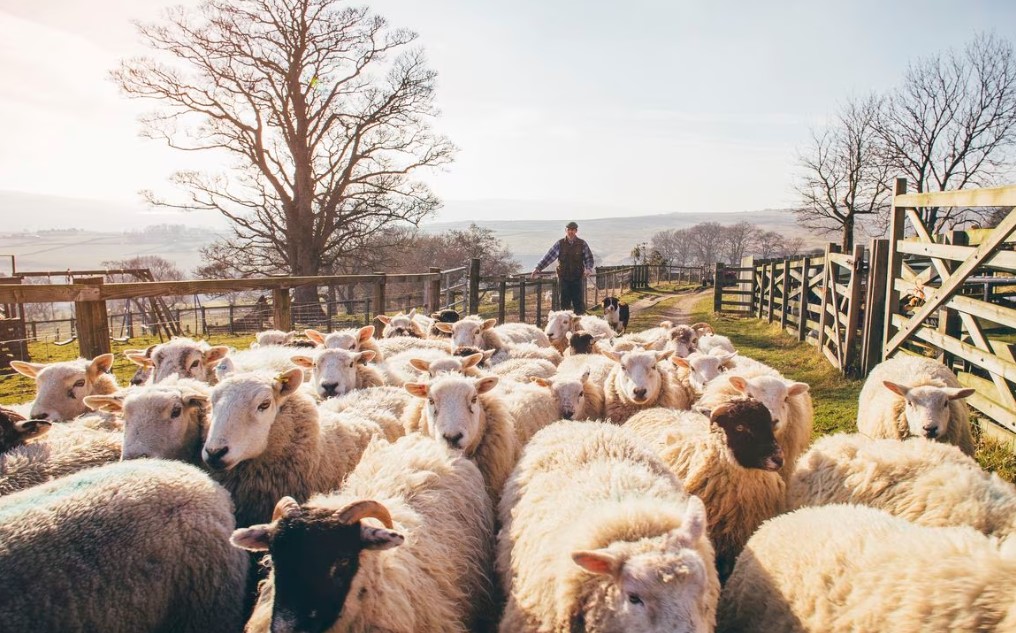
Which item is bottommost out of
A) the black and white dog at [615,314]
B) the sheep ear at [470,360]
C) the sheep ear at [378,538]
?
the black and white dog at [615,314]

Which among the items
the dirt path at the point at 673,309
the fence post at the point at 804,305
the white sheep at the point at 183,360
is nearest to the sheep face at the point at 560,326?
the white sheep at the point at 183,360

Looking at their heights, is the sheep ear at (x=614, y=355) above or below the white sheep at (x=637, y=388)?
above

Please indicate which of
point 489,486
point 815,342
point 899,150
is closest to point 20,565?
point 489,486

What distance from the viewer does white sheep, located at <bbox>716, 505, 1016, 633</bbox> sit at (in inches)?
70.2

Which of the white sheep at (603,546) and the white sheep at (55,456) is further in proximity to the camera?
the white sheep at (55,456)

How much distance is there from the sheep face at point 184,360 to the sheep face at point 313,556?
9.75ft

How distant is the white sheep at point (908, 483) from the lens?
8.66 feet

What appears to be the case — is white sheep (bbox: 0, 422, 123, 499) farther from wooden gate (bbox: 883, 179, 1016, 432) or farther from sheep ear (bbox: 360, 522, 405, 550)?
wooden gate (bbox: 883, 179, 1016, 432)

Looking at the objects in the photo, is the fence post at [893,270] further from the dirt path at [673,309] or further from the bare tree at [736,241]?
the bare tree at [736,241]

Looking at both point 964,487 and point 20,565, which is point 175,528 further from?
point 964,487

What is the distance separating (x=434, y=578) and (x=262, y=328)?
60.5 ft

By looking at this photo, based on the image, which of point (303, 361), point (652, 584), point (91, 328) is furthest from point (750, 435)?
point (91, 328)

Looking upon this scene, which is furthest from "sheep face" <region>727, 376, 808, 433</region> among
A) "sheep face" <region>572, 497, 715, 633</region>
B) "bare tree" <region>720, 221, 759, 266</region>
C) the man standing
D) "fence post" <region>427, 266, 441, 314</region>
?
"bare tree" <region>720, 221, 759, 266</region>

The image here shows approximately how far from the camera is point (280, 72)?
56.5ft
